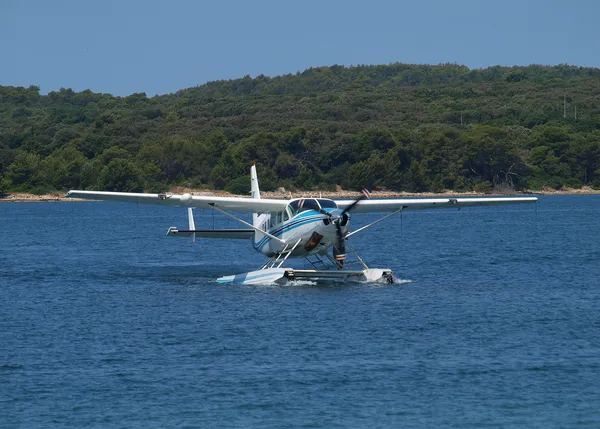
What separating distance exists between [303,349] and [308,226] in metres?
7.43

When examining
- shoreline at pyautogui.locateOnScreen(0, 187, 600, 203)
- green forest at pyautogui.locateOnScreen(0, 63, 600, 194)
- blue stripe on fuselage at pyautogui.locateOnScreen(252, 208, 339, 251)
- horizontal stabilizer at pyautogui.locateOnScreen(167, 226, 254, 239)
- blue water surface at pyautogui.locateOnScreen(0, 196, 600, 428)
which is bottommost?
blue water surface at pyautogui.locateOnScreen(0, 196, 600, 428)

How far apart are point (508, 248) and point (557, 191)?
236 feet

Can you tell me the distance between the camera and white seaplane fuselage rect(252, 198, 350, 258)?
24.5m

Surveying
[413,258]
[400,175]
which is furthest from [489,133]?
[413,258]

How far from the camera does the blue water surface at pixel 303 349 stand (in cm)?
1374

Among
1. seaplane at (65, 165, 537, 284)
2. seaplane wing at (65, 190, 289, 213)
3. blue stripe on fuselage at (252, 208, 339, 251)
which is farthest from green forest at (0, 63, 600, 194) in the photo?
blue stripe on fuselage at (252, 208, 339, 251)

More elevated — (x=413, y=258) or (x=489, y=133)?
(x=489, y=133)

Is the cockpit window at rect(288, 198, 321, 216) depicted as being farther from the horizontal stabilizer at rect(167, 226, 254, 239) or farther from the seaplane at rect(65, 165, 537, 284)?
the horizontal stabilizer at rect(167, 226, 254, 239)

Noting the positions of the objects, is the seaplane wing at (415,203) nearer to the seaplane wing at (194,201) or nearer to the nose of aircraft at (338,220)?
the seaplane wing at (194,201)

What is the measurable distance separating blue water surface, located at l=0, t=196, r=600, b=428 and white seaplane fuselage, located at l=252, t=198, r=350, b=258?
42.2 inches

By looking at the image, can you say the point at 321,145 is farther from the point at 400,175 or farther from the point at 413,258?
the point at 413,258

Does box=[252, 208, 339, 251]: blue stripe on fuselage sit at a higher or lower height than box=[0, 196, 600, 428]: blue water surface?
higher

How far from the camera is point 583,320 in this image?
66.6ft

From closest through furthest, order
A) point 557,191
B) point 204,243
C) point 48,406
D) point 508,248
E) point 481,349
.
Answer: point 48,406 → point 481,349 → point 508,248 → point 204,243 → point 557,191
